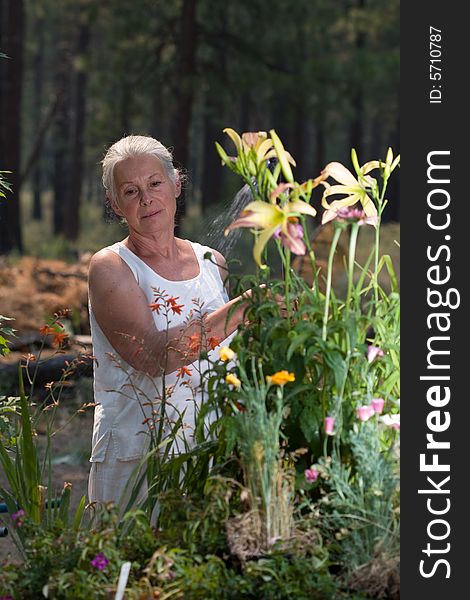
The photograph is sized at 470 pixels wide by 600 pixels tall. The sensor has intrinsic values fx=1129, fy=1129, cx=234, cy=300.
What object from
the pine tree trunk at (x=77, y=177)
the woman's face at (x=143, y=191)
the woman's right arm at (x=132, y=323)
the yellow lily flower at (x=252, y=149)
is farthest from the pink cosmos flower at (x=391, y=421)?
the pine tree trunk at (x=77, y=177)

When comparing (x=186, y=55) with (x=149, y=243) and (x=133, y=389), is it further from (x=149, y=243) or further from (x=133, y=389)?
(x=133, y=389)

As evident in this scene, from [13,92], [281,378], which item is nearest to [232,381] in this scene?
[281,378]

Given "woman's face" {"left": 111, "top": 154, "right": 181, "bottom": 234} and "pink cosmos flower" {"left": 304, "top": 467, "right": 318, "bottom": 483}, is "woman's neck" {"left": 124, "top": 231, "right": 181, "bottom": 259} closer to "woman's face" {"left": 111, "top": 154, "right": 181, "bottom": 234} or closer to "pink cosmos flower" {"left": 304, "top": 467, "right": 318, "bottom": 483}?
"woman's face" {"left": 111, "top": 154, "right": 181, "bottom": 234}

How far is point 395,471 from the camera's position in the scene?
2195mm

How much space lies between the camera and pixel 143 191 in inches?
125

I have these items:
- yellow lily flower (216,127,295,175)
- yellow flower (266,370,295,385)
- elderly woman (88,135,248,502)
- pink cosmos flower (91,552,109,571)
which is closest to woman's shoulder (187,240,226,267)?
elderly woman (88,135,248,502)

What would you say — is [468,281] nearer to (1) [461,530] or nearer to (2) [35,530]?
(1) [461,530]

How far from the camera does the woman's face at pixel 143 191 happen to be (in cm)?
316

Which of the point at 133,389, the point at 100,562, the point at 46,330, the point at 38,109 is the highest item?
the point at 38,109

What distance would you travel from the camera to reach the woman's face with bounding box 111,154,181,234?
124 inches

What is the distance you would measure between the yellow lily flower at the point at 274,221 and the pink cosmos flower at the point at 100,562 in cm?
63

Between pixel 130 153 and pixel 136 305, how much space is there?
443 millimetres

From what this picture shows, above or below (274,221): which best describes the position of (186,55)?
above

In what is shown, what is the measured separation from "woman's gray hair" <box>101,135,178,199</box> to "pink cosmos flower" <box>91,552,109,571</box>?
1353mm
